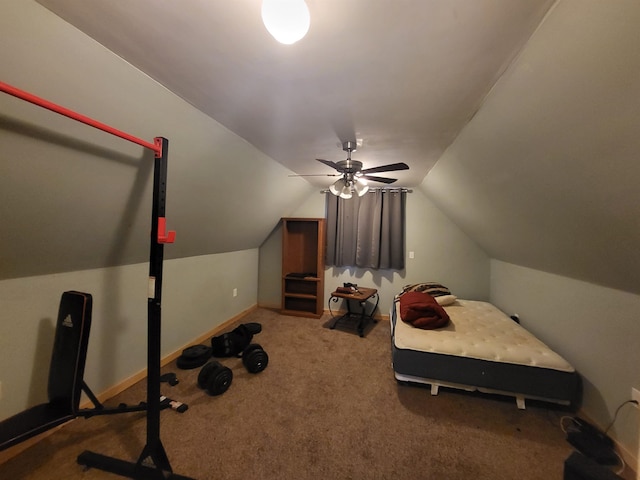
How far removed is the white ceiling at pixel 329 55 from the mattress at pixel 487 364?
1877mm

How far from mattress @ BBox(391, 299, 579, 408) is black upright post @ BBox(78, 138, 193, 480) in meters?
1.87

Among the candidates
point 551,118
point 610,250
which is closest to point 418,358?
point 610,250

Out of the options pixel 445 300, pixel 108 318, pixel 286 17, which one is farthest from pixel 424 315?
pixel 108 318

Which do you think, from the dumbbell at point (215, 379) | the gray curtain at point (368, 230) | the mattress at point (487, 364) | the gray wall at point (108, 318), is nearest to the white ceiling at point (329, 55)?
the gray wall at point (108, 318)

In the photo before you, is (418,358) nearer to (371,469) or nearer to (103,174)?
(371,469)

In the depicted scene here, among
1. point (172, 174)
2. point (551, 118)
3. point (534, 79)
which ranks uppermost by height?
point (534, 79)

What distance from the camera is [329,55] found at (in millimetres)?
1162

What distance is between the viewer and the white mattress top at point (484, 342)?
2.06 meters

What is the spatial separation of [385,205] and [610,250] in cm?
274

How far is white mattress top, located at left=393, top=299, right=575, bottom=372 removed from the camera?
2.06m

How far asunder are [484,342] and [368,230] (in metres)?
2.33

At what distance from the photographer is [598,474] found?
1271mm

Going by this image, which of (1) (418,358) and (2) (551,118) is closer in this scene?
(2) (551,118)

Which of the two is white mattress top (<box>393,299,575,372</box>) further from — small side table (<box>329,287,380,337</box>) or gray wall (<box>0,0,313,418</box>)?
gray wall (<box>0,0,313,418</box>)
